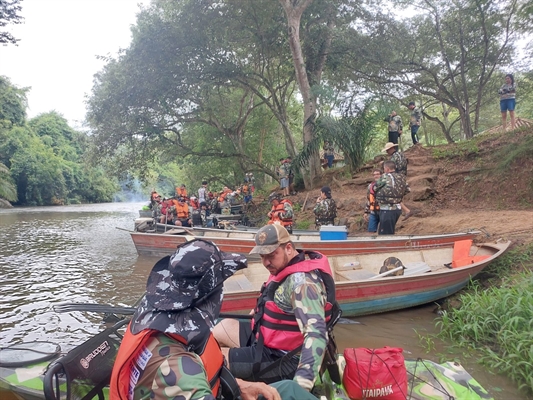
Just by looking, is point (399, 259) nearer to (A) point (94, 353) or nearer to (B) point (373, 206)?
(B) point (373, 206)

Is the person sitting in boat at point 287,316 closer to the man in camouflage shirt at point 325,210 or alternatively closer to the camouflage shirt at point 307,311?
the camouflage shirt at point 307,311

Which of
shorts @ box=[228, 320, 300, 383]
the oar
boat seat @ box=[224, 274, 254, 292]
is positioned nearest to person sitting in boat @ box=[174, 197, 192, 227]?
boat seat @ box=[224, 274, 254, 292]

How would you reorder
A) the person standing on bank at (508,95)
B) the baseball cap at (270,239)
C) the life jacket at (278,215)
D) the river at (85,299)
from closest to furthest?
1. the baseball cap at (270,239)
2. the river at (85,299)
3. the life jacket at (278,215)
4. the person standing on bank at (508,95)

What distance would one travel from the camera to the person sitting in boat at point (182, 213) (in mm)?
12862

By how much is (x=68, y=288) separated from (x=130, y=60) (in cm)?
1008

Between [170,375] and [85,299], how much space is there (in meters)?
6.57

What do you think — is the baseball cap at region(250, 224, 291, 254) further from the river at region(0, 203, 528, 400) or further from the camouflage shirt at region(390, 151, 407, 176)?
the camouflage shirt at region(390, 151, 407, 176)

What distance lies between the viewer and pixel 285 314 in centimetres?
238

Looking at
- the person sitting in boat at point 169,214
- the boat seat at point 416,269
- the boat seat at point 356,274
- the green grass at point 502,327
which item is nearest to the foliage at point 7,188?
the person sitting in boat at point 169,214

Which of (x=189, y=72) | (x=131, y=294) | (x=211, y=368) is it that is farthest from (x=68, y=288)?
(x=189, y=72)

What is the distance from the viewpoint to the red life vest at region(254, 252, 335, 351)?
2363 mm

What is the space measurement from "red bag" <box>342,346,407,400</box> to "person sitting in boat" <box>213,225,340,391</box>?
19 centimetres

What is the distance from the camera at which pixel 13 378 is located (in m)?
2.25

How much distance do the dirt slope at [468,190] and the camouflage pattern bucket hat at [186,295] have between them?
20.5 feet
